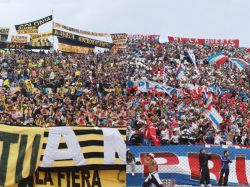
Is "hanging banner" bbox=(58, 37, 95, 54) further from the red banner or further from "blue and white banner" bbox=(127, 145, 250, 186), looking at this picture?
"blue and white banner" bbox=(127, 145, 250, 186)

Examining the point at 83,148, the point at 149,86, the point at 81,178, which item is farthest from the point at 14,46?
the point at 81,178

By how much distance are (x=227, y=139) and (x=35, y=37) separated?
18.4m

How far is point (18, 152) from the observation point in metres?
8.64

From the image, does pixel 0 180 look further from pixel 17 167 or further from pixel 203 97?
pixel 203 97

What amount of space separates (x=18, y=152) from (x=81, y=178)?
121 cm

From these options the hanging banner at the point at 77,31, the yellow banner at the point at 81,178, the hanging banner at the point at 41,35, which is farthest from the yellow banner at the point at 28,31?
the yellow banner at the point at 81,178

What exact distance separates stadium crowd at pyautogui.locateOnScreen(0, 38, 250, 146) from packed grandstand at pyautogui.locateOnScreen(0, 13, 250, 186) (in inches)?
2.1

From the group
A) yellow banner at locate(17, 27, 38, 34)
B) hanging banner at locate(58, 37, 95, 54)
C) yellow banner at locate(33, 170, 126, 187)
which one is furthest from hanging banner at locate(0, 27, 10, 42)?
yellow banner at locate(33, 170, 126, 187)

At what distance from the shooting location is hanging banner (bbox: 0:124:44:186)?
28.0 ft

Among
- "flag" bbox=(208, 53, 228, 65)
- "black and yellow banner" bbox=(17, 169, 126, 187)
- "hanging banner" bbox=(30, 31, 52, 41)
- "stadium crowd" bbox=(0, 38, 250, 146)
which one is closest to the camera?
"black and yellow banner" bbox=(17, 169, 126, 187)

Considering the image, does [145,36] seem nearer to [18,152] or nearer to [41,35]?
[41,35]

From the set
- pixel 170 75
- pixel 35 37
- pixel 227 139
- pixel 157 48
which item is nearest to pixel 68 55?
pixel 35 37

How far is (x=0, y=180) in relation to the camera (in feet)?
27.8

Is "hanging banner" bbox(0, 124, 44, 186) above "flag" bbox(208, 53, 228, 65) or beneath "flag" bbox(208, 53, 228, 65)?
beneath
